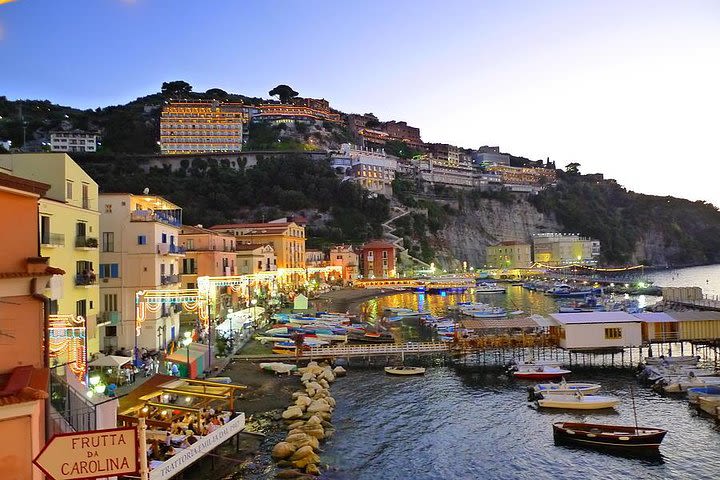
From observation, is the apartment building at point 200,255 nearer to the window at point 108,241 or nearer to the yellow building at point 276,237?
the window at point 108,241

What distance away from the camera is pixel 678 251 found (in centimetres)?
19875

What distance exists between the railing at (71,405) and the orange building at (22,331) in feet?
5.93

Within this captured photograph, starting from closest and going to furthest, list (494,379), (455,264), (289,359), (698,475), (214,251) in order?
(698,475), (494,379), (289,359), (214,251), (455,264)

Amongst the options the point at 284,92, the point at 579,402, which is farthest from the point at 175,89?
the point at 579,402

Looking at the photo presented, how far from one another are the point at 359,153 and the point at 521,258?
51.6 metres

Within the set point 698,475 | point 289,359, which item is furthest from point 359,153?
point 698,475

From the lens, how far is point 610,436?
1008 inches

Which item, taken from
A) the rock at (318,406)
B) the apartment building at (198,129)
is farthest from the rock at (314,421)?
the apartment building at (198,129)

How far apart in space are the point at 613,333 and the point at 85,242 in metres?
35.8

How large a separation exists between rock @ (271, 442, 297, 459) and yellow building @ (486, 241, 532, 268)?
134468mm

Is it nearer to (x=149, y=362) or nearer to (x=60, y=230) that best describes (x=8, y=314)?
(x=60, y=230)

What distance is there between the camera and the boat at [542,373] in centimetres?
3812

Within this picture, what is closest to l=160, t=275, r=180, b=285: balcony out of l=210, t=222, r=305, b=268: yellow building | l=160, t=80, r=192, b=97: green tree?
l=210, t=222, r=305, b=268: yellow building

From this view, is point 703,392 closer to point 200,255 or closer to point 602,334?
point 602,334
